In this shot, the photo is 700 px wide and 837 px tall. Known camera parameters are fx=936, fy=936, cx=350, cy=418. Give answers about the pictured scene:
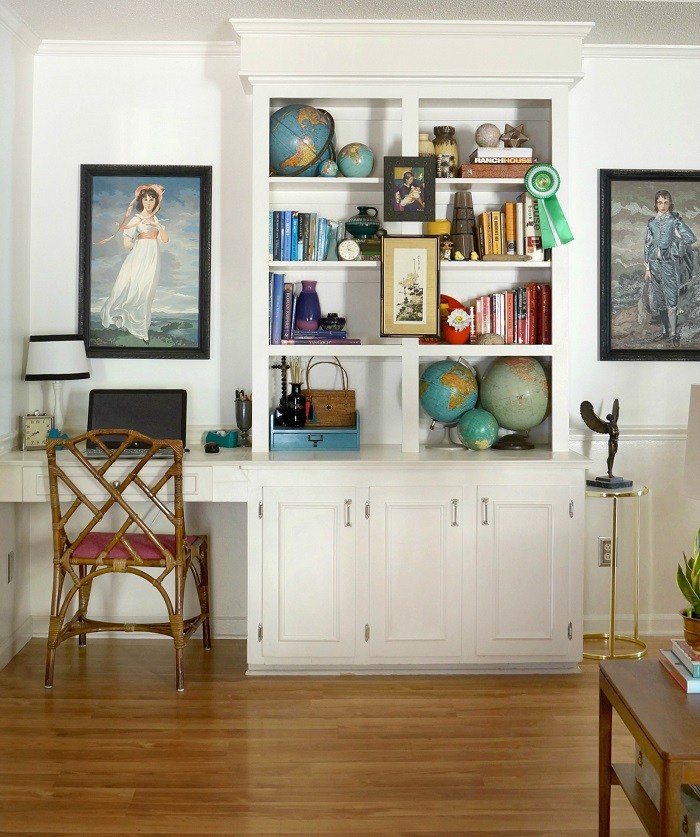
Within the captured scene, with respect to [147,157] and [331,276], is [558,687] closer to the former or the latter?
[331,276]

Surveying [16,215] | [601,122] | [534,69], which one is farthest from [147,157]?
[601,122]

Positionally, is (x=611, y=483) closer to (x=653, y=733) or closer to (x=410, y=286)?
(x=410, y=286)

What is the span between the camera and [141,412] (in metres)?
4.12

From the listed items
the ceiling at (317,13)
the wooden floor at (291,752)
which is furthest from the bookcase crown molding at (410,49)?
the wooden floor at (291,752)

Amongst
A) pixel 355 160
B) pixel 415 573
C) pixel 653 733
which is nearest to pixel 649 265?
pixel 355 160

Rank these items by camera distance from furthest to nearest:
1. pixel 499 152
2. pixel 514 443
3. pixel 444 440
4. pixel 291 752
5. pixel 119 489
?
pixel 444 440 → pixel 514 443 → pixel 499 152 → pixel 119 489 → pixel 291 752

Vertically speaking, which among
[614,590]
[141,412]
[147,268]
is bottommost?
[614,590]

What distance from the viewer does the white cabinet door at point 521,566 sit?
3.84m

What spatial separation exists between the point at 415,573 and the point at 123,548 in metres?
1.18

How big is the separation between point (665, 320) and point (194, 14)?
2.51 meters

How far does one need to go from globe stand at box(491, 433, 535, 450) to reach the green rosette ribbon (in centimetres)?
84

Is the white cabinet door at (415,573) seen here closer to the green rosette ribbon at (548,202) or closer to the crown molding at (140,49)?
the green rosette ribbon at (548,202)

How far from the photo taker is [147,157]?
14.2 feet

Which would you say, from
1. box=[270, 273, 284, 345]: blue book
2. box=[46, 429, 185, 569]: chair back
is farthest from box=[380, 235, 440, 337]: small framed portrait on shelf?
box=[46, 429, 185, 569]: chair back
